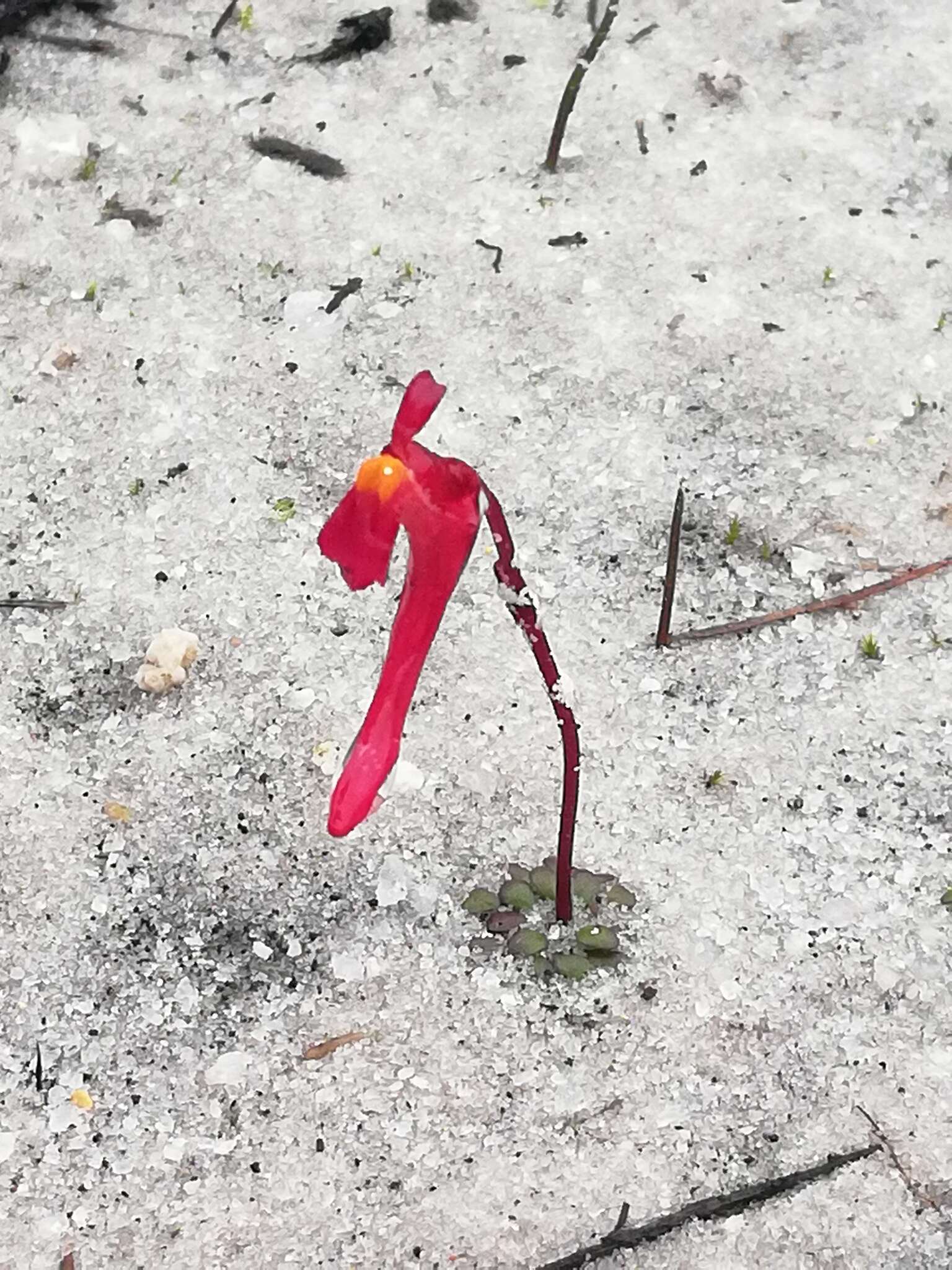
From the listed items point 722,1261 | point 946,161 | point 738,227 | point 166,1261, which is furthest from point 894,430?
point 166,1261

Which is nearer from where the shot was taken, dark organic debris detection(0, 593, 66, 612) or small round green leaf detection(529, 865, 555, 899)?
small round green leaf detection(529, 865, 555, 899)

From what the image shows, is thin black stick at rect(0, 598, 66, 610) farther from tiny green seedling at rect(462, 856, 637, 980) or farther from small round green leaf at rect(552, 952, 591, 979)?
small round green leaf at rect(552, 952, 591, 979)

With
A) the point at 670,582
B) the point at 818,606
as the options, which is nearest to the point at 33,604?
the point at 670,582

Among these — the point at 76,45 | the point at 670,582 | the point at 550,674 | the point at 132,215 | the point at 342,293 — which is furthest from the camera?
the point at 76,45

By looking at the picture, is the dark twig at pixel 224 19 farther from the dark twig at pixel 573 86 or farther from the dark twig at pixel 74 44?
the dark twig at pixel 573 86

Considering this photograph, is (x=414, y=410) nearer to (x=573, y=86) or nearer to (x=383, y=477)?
(x=383, y=477)

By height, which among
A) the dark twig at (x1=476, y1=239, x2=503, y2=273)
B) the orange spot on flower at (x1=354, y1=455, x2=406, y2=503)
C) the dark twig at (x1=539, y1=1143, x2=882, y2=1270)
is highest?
the orange spot on flower at (x1=354, y1=455, x2=406, y2=503)

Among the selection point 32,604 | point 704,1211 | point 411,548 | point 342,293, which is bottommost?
point 704,1211

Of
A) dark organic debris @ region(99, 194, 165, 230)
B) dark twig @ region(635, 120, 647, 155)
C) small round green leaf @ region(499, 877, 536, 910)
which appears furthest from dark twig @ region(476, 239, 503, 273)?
small round green leaf @ region(499, 877, 536, 910)
